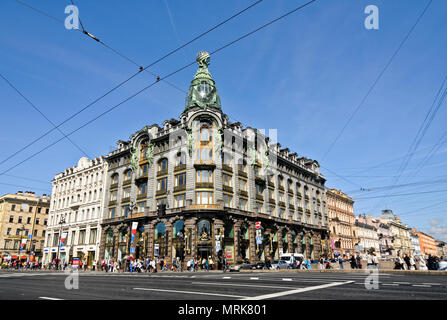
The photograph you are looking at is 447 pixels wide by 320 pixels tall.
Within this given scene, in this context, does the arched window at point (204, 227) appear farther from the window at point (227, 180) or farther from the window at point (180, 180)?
the window at point (227, 180)

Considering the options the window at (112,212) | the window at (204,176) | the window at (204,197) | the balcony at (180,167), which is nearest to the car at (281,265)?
the window at (204,197)

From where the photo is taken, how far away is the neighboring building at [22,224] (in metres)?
66.7

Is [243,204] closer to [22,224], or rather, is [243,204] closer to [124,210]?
[124,210]

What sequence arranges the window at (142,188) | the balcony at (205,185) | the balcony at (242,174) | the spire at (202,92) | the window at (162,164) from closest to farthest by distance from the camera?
1. the balcony at (205,185)
2. the spire at (202,92)
3. the window at (162,164)
4. the balcony at (242,174)
5. the window at (142,188)

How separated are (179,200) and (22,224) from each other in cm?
4994

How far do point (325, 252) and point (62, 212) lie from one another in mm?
53715

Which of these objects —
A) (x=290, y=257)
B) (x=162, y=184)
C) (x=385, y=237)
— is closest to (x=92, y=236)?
(x=162, y=184)

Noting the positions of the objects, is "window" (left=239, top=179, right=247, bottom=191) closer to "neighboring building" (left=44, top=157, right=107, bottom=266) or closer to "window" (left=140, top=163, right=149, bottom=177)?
"window" (left=140, top=163, right=149, bottom=177)

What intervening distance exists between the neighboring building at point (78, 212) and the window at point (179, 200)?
59.7 feet

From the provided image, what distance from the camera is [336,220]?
72.7 m
